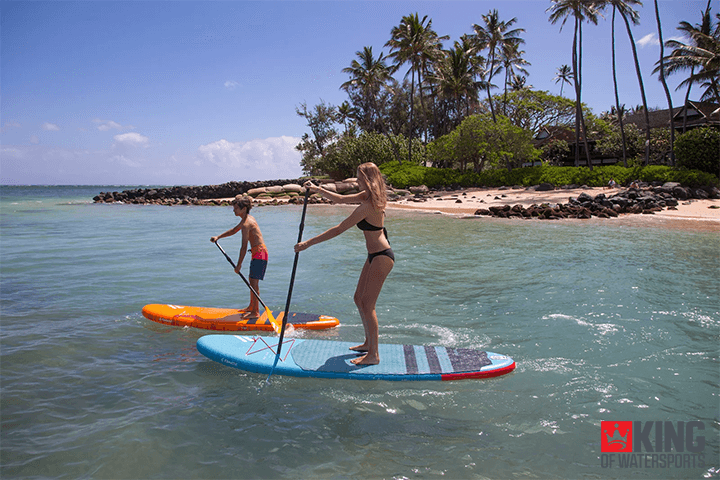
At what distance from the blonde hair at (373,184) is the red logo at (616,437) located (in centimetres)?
311

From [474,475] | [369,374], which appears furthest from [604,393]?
[369,374]

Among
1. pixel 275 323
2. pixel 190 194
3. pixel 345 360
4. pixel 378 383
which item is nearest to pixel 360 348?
pixel 345 360

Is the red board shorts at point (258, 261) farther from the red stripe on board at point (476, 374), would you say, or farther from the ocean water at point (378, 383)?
the red stripe on board at point (476, 374)

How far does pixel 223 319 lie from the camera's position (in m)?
7.31

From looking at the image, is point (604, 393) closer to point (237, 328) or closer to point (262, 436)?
point (262, 436)

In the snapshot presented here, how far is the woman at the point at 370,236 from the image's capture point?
4867 mm

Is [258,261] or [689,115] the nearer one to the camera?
[258,261]

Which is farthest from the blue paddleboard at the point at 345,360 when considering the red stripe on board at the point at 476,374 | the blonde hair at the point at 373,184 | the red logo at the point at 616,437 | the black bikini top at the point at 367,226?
the blonde hair at the point at 373,184

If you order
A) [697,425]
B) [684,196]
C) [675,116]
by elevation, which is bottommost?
[697,425]

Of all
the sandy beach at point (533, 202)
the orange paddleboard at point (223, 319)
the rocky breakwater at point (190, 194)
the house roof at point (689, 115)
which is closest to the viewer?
the orange paddleboard at point (223, 319)

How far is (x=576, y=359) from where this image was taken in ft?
19.7

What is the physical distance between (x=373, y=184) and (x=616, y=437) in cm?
343

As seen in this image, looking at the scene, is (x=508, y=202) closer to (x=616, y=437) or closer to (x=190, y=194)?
(x=616, y=437)

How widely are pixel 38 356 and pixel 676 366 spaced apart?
851 centimetres
